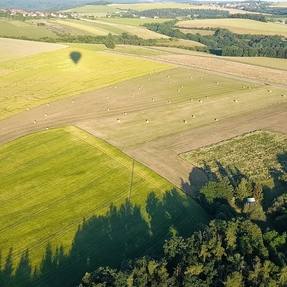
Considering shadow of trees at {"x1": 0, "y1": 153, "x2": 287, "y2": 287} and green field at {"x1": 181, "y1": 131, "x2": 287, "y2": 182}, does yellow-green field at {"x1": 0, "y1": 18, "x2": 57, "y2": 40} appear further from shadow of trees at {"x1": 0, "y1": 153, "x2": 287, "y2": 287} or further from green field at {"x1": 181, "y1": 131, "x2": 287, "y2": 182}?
shadow of trees at {"x1": 0, "y1": 153, "x2": 287, "y2": 287}

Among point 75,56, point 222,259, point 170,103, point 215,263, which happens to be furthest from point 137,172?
point 75,56

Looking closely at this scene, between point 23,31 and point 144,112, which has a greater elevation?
point 144,112

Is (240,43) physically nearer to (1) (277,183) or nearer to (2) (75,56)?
(2) (75,56)

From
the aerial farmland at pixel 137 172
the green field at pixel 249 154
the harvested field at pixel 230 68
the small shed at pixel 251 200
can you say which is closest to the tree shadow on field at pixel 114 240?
the aerial farmland at pixel 137 172

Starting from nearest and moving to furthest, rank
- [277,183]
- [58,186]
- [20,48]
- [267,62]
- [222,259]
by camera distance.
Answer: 1. [222,259]
2. [277,183]
3. [58,186]
4. [267,62]
5. [20,48]

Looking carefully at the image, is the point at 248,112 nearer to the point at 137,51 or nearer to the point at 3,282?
the point at 3,282

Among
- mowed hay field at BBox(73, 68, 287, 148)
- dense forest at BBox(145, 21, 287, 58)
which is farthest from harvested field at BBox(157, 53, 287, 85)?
dense forest at BBox(145, 21, 287, 58)
